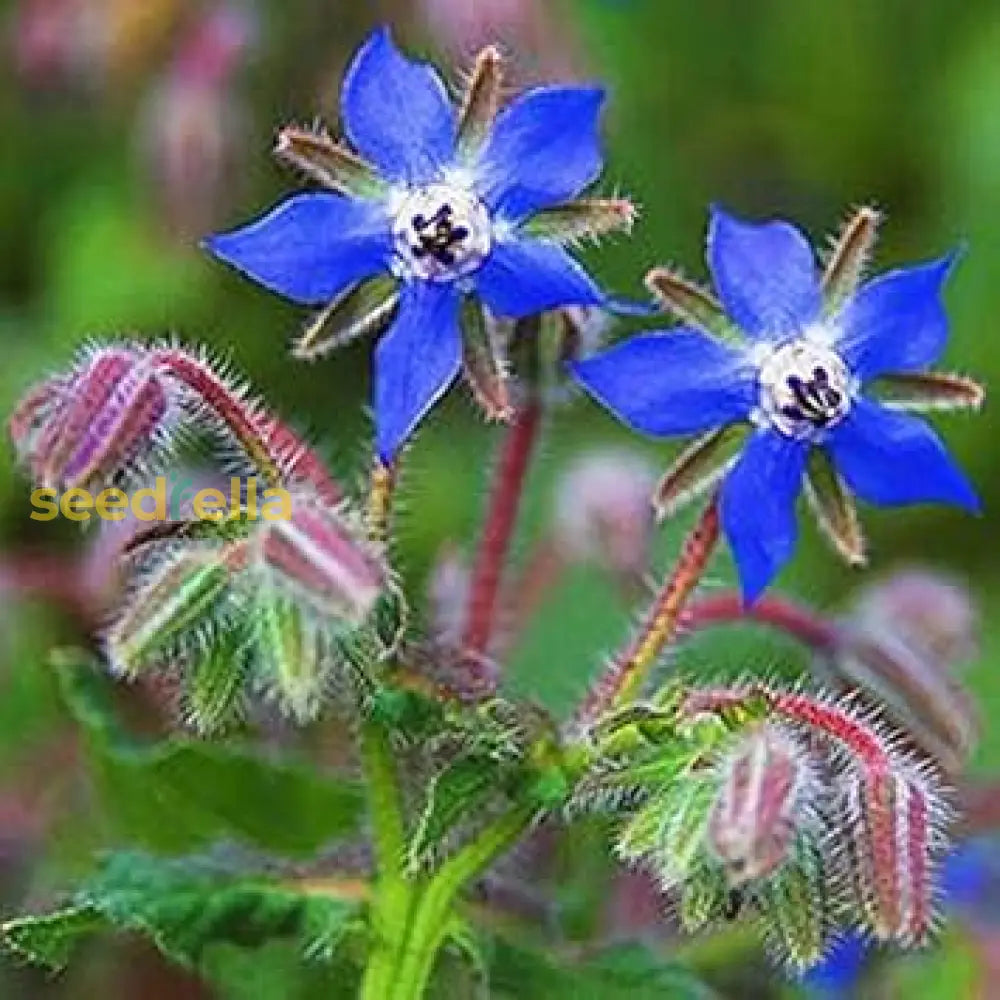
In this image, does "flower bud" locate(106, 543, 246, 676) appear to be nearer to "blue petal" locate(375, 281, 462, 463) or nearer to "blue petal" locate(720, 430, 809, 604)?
"blue petal" locate(375, 281, 462, 463)

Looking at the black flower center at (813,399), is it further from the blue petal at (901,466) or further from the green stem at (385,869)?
the green stem at (385,869)

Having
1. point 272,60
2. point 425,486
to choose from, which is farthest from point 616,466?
point 272,60

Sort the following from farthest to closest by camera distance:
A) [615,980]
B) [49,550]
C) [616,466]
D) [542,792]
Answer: [49,550] → [616,466] → [615,980] → [542,792]

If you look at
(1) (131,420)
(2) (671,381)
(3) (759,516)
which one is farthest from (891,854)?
(1) (131,420)

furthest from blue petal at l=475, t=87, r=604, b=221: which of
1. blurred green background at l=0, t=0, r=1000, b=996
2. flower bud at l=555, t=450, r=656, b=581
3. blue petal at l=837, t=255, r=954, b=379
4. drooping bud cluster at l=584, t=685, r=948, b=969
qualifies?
blurred green background at l=0, t=0, r=1000, b=996

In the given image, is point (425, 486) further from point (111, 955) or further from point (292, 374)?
point (111, 955)

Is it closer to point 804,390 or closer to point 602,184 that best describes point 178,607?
point 804,390
